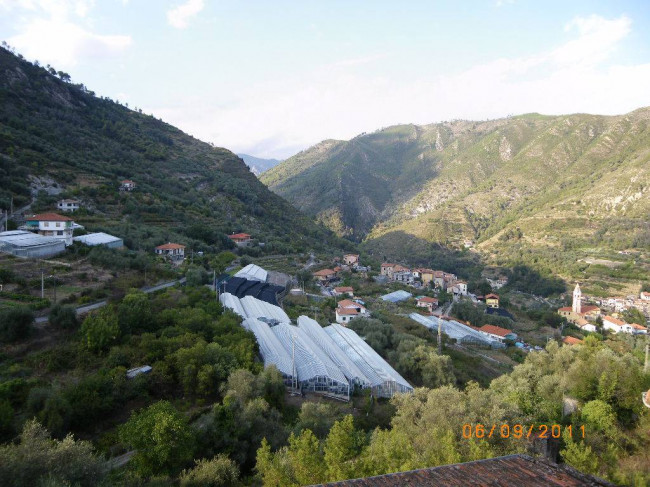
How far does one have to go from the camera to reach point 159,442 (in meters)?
8.80

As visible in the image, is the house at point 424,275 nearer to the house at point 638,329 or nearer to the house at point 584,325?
the house at point 584,325

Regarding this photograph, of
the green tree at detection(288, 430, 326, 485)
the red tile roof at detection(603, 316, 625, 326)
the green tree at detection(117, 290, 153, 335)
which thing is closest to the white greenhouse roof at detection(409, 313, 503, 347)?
the red tile roof at detection(603, 316, 625, 326)

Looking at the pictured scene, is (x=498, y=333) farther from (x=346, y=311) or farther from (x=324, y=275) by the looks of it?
(x=324, y=275)

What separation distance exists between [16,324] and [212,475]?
408 inches

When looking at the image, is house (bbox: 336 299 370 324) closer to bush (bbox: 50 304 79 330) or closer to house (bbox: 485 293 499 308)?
bush (bbox: 50 304 79 330)

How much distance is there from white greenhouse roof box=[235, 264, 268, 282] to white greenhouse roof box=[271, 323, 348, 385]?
34.7 feet

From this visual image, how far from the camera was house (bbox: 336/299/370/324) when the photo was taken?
30281mm

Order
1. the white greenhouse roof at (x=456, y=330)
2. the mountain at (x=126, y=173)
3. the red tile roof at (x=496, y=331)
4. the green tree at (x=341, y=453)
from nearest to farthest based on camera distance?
the green tree at (x=341, y=453), the white greenhouse roof at (x=456, y=330), the red tile roof at (x=496, y=331), the mountain at (x=126, y=173)

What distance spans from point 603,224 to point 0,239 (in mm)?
94259

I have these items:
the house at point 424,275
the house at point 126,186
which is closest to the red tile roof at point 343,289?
the house at point 424,275

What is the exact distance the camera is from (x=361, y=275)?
4972 cm

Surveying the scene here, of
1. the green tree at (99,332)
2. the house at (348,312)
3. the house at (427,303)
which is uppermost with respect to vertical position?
the green tree at (99,332)

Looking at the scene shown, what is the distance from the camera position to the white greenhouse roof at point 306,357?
1642 cm

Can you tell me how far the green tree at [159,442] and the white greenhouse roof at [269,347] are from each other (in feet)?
20.0
